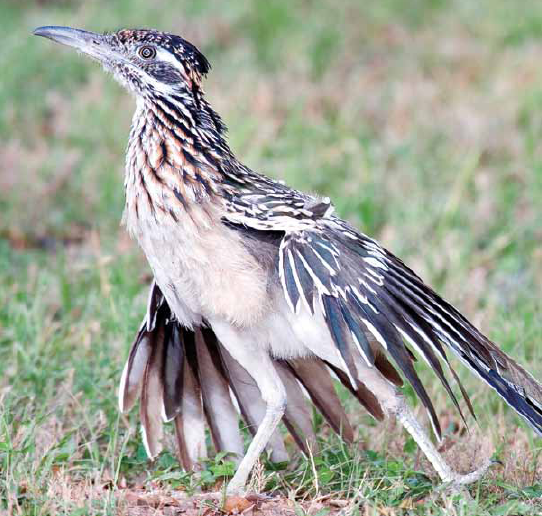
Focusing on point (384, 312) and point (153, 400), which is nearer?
point (384, 312)

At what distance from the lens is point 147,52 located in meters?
5.16

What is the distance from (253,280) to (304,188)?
392 cm

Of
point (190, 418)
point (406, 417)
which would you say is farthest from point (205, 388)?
point (406, 417)

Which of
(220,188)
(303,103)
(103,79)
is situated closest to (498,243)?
(303,103)

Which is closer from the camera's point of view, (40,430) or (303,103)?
(40,430)

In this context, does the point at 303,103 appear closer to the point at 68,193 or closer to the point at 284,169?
the point at 284,169

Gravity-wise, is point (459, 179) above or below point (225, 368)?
above

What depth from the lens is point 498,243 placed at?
7.83 meters

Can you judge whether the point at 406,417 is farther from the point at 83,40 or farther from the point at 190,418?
the point at 83,40

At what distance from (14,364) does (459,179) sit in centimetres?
412

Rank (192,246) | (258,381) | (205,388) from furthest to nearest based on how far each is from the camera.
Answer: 1. (205,388)
2. (258,381)
3. (192,246)

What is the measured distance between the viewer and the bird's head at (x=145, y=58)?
16.7ft

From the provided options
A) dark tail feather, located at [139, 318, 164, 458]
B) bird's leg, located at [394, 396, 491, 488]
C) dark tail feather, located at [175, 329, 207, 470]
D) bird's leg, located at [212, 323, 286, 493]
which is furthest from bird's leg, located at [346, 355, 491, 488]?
dark tail feather, located at [139, 318, 164, 458]

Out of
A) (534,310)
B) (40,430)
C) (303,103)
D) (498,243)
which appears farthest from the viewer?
(303,103)
